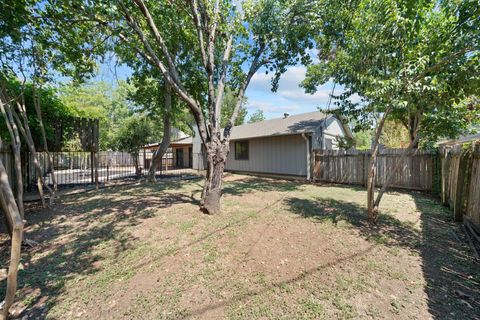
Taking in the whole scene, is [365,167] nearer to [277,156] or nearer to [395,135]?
[277,156]

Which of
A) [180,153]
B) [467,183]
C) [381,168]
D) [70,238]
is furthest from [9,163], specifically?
[180,153]

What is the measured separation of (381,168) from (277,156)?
18.0ft

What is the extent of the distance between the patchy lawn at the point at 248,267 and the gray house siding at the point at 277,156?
6609mm

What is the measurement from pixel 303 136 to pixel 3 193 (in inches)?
435

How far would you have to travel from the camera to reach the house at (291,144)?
11859 millimetres

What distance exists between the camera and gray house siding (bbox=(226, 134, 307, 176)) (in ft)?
40.0

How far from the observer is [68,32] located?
5.52m

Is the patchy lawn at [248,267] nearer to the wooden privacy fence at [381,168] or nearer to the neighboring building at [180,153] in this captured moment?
the wooden privacy fence at [381,168]

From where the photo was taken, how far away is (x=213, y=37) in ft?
19.1

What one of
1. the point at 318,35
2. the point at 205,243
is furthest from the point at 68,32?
the point at 318,35

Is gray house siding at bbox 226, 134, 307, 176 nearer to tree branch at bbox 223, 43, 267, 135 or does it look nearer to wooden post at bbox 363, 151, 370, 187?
wooden post at bbox 363, 151, 370, 187

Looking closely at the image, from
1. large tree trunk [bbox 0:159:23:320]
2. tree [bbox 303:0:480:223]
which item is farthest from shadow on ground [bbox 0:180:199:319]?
tree [bbox 303:0:480:223]

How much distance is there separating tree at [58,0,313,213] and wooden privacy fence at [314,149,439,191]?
16.9ft

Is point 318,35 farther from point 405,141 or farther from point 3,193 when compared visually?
point 405,141
